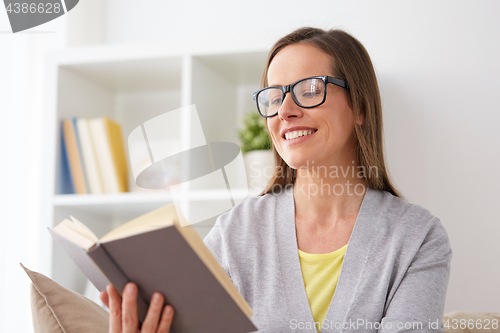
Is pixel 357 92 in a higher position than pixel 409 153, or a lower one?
higher

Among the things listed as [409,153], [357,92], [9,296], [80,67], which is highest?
[80,67]

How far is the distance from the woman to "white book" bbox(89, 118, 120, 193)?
69 cm

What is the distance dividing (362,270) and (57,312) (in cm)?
71

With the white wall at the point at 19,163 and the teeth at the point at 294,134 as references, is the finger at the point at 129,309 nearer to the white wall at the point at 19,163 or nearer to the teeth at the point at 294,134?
the teeth at the point at 294,134

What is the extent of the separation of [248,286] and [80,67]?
1.22 metres

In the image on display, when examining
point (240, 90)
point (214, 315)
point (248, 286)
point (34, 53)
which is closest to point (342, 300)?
point (248, 286)

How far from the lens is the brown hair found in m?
1.23

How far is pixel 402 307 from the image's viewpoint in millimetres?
1045

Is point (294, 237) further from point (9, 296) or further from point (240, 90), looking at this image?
point (9, 296)

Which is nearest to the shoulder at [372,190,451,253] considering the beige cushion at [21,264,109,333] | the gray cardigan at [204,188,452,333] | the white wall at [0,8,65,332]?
the gray cardigan at [204,188,452,333]

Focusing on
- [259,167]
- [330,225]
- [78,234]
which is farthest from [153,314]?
[259,167]

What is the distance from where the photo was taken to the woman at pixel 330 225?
109 cm

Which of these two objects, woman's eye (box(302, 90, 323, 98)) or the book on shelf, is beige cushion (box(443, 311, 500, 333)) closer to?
woman's eye (box(302, 90, 323, 98))

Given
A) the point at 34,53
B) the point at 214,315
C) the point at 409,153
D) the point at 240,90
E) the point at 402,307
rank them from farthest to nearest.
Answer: the point at 240,90 → the point at 34,53 → the point at 409,153 → the point at 402,307 → the point at 214,315
